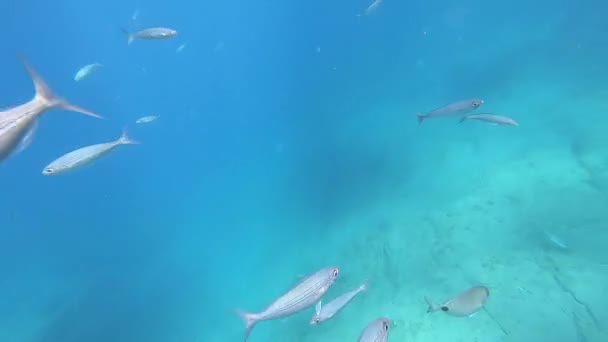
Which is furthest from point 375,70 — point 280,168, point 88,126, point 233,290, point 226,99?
point 88,126

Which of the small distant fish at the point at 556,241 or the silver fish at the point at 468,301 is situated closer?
the silver fish at the point at 468,301

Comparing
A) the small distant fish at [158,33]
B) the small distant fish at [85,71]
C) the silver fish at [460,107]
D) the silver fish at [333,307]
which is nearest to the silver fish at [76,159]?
the silver fish at [333,307]

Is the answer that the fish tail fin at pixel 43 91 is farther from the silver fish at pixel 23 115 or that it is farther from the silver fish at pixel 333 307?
the silver fish at pixel 333 307

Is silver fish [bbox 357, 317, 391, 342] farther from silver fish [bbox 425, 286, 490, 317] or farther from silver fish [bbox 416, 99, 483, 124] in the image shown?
silver fish [bbox 416, 99, 483, 124]

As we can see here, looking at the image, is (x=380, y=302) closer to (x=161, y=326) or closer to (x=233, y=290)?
(x=233, y=290)

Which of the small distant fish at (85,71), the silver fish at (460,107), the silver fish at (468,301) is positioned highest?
the small distant fish at (85,71)

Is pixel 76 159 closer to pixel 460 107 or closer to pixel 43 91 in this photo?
pixel 43 91
